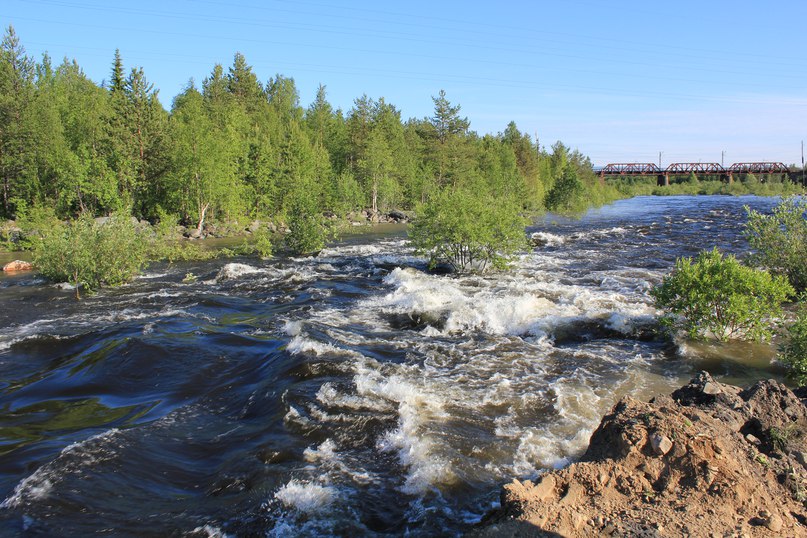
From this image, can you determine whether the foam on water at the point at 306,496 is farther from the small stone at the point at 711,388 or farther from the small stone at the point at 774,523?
the small stone at the point at 711,388

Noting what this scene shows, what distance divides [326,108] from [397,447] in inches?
3303

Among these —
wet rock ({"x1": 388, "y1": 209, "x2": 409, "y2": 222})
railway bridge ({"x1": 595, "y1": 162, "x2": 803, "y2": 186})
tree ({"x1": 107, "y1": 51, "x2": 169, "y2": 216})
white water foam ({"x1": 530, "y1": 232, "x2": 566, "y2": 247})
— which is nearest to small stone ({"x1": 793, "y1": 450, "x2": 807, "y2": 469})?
white water foam ({"x1": 530, "y1": 232, "x2": 566, "y2": 247})

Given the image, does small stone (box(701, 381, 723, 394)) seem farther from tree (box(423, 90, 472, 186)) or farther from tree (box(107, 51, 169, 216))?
tree (box(423, 90, 472, 186))

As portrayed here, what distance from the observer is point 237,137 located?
4538 centimetres

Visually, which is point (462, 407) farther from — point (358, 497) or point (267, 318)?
point (267, 318)

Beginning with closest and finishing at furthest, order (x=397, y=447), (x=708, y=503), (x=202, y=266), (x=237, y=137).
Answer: (x=708, y=503)
(x=397, y=447)
(x=202, y=266)
(x=237, y=137)

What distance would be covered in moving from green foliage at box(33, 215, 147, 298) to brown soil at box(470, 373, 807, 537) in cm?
1921

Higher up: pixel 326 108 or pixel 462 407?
pixel 326 108

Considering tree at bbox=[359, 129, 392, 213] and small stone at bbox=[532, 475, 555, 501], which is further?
tree at bbox=[359, 129, 392, 213]

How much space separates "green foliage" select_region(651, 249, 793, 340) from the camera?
11336 mm

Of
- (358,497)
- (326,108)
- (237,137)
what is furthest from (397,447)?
(326,108)

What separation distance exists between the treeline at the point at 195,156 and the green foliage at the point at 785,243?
1087cm

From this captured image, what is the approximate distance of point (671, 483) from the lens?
5035 mm

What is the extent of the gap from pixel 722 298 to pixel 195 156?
124ft
